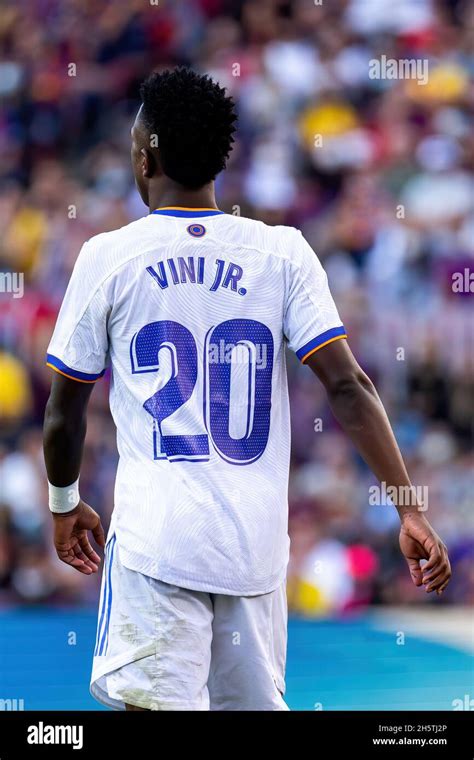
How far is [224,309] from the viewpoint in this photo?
2.60 metres

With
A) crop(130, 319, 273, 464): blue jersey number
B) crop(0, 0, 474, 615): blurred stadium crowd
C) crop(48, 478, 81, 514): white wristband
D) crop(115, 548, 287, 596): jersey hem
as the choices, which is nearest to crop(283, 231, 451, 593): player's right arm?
crop(130, 319, 273, 464): blue jersey number

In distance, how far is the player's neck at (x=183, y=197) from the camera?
8.82 feet

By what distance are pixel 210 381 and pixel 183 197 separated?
420mm

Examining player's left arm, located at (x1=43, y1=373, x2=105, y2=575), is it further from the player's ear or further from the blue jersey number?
the player's ear

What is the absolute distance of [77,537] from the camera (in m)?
2.80

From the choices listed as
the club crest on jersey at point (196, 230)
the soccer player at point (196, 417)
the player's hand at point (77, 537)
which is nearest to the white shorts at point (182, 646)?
the soccer player at point (196, 417)

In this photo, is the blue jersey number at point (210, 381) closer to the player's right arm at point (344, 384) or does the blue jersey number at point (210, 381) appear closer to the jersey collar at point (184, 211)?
the player's right arm at point (344, 384)

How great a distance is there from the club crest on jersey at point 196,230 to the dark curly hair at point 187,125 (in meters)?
0.10

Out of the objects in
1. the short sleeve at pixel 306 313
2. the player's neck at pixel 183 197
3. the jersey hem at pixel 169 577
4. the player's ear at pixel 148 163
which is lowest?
the jersey hem at pixel 169 577

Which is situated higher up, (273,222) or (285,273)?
(273,222)

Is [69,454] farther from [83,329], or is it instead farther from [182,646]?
[182,646]
